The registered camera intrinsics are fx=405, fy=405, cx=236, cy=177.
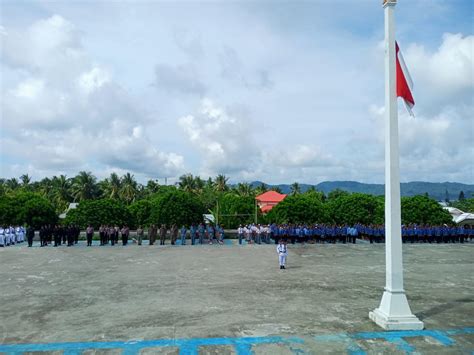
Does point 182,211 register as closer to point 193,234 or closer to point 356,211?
point 193,234

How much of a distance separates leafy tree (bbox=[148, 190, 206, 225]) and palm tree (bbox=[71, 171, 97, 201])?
2325cm

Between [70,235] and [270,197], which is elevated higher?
[270,197]

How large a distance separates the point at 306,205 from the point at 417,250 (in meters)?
13.7

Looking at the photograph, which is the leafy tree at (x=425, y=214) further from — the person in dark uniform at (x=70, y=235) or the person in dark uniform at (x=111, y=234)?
the person in dark uniform at (x=70, y=235)

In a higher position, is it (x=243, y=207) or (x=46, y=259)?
(x=243, y=207)

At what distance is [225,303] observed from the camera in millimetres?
10469

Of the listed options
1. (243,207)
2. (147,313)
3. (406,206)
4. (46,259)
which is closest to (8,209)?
(46,259)

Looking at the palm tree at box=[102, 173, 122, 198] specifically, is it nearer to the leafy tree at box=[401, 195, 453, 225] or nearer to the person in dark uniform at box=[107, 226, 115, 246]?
the person in dark uniform at box=[107, 226, 115, 246]

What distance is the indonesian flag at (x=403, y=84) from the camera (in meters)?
9.45

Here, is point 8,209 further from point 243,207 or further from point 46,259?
point 243,207

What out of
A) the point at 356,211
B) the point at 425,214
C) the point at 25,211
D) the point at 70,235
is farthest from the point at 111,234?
the point at 425,214

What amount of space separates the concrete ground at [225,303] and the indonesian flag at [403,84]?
5.04 meters

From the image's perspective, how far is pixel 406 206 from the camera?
1384 inches

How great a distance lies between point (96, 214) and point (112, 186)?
24.5 m
